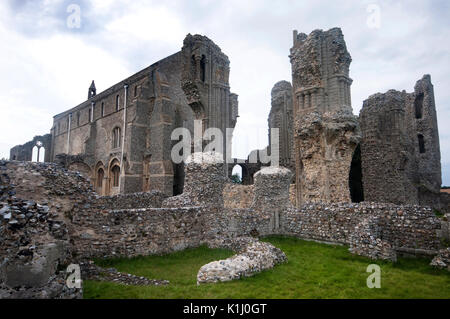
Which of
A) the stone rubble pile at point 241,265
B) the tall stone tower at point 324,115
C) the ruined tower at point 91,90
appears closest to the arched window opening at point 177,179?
the tall stone tower at point 324,115

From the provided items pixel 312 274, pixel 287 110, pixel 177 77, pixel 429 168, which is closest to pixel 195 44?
pixel 177 77

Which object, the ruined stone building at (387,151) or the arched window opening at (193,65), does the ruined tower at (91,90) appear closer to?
the arched window opening at (193,65)

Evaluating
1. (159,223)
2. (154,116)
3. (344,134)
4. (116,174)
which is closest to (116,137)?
(116,174)

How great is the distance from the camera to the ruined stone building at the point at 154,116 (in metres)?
17.9

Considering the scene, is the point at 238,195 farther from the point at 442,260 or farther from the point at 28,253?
the point at 28,253

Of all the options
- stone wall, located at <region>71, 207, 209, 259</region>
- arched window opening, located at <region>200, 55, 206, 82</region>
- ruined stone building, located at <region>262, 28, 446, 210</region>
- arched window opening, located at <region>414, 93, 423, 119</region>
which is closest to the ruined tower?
ruined stone building, located at <region>262, 28, 446, 210</region>

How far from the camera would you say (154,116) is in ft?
82.1

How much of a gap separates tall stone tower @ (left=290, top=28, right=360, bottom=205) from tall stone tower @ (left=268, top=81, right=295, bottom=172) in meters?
10.9

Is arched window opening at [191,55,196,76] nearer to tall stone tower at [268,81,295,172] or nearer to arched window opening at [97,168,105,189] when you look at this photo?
tall stone tower at [268,81,295,172]

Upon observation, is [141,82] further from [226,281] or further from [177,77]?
[226,281]

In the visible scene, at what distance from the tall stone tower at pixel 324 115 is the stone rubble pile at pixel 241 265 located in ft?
22.2

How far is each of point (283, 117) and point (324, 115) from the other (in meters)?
14.1

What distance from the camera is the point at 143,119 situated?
83.6ft

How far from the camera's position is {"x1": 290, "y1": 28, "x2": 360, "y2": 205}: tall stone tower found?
1239 cm
